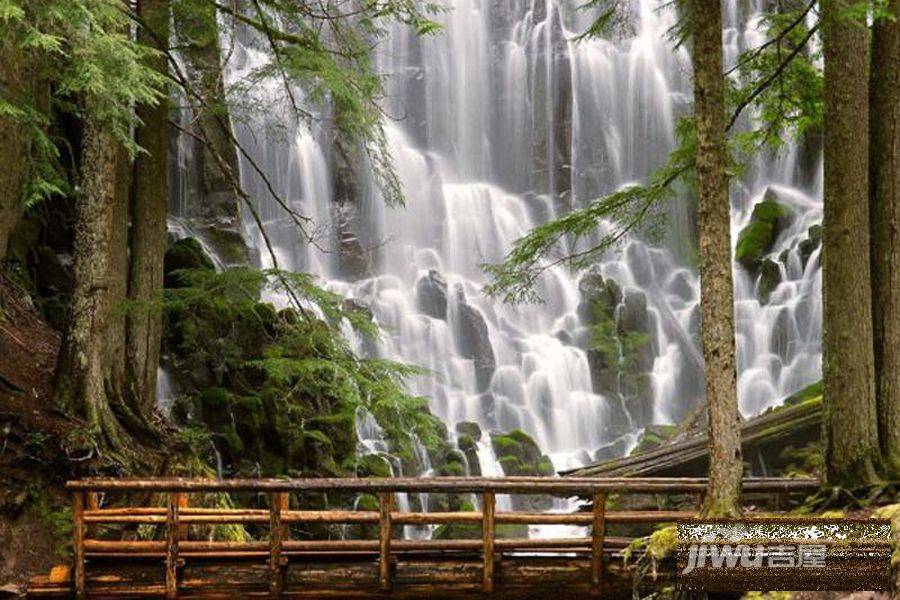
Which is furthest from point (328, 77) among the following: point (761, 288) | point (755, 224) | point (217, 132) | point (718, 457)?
point (755, 224)

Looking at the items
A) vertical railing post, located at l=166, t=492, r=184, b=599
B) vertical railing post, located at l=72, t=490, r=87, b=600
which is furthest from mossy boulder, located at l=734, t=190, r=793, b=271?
vertical railing post, located at l=72, t=490, r=87, b=600

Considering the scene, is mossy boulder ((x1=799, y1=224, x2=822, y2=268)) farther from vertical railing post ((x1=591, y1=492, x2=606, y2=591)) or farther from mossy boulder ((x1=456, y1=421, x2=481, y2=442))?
vertical railing post ((x1=591, y1=492, x2=606, y2=591))

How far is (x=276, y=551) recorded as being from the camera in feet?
25.7

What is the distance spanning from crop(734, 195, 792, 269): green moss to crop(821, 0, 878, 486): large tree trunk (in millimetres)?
16930

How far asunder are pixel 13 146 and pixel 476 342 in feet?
51.9

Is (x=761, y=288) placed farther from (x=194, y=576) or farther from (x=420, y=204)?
(x=194, y=576)

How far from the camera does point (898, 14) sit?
808 cm

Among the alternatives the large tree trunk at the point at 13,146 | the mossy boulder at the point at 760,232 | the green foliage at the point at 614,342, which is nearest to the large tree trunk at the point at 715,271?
the large tree trunk at the point at 13,146

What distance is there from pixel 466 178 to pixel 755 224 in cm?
1077

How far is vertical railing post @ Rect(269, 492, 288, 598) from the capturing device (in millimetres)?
7777

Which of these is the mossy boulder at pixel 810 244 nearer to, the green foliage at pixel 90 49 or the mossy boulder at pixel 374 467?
the mossy boulder at pixel 374 467

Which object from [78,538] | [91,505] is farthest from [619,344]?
[78,538]

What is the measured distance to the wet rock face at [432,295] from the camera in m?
25.0

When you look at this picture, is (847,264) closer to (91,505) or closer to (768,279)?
(91,505)
